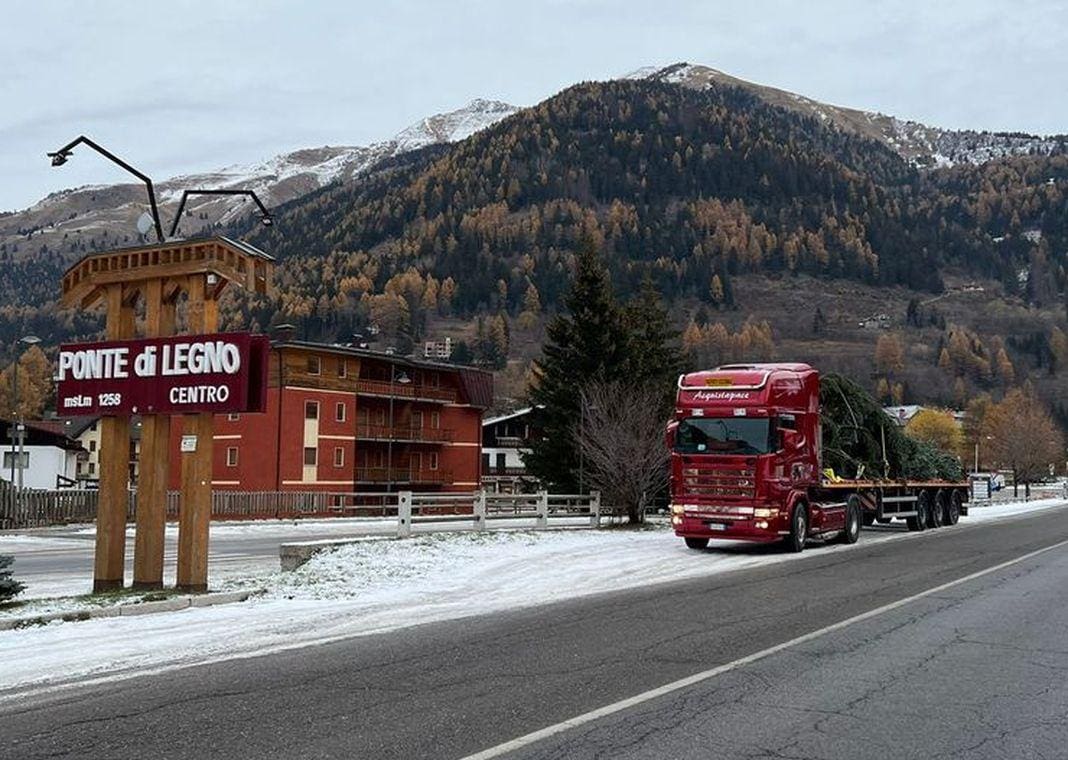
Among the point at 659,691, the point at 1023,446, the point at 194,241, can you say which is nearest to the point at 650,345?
the point at 194,241

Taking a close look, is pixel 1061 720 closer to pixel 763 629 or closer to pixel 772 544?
pixel 763 629

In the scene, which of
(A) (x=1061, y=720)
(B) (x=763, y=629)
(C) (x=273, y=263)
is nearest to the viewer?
(A) (x=1061, y=720)

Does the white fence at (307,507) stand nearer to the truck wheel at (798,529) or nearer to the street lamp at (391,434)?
the street lamp at (391,434)

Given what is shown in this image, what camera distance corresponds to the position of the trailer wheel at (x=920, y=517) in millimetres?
31942

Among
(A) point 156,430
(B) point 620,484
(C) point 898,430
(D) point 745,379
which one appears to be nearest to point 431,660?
(A) point 156,430

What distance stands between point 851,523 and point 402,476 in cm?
4577

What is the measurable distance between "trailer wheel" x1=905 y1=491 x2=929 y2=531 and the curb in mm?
23746

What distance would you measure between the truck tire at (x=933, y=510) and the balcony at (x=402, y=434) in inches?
1509

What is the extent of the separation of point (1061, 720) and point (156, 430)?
37.1 feet

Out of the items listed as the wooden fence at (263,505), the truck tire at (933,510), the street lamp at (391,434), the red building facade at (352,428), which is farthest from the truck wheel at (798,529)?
the street lamp at (391,434)

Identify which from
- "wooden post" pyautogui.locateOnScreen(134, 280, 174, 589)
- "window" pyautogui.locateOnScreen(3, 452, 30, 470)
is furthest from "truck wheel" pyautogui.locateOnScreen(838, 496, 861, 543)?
"window" pyautogui.locateOnScreen(3, 452, 30, 470)

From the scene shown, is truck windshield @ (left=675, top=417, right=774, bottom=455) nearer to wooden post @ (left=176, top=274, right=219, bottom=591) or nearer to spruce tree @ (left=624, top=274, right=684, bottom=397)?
wooden post @ (left=176, top=274, right=219, bottom=591)

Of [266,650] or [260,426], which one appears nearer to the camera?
[266,650]

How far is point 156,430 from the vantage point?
14133 millimetres
